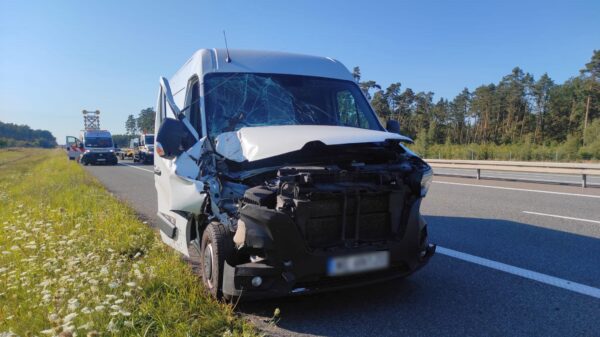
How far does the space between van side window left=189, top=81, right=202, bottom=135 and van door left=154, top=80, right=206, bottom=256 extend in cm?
31

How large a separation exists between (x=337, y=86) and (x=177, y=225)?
2.45 m

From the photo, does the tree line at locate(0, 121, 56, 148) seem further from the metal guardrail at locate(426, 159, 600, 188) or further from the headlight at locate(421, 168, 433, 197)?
the headlight at locate(421, 168, 433, 197)

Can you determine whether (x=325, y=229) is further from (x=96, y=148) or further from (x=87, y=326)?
(x=96, y=148)

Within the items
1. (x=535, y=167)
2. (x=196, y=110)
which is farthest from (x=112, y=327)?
(x=535, y=167)

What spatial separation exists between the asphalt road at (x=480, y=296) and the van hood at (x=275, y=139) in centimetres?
131

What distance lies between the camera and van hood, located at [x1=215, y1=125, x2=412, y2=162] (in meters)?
3.36

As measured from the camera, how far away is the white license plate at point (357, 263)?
313 cm

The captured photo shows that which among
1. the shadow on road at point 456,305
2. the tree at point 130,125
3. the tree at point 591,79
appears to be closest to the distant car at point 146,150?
the shadow on road at point 456,305

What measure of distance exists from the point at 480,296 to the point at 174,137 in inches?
122

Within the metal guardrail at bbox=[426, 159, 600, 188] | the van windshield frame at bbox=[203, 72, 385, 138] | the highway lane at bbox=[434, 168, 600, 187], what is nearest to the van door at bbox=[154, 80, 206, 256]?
the van windshield frame at bbox=[203, 72, 385, 138]

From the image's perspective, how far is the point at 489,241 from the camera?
5.63 meters

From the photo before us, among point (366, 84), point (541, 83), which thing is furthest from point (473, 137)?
point (366, 84)

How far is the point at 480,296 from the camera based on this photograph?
145 inches

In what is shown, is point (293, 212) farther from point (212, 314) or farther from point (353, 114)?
point (353, 114)
